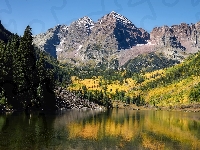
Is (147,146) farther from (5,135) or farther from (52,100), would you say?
(52,100)

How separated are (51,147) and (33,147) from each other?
3840 mm

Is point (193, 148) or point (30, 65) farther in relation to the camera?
point (30, 65)

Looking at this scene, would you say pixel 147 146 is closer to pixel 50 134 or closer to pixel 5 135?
pixel 50 134

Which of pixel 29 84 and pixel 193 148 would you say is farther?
pixel 29 84

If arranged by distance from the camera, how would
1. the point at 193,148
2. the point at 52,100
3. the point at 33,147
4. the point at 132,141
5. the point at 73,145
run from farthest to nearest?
the point at 52,100 → the point at 132,141 → the point at 193,148 → the point at 73,145 → the point at 33,147

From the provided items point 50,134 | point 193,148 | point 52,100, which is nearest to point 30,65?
point 52,100

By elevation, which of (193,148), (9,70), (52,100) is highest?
(9,70)

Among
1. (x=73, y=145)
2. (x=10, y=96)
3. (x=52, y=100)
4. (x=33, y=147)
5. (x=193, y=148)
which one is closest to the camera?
(x=33, y=147)

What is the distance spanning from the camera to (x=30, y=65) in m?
152

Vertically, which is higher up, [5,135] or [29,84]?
[29,84]

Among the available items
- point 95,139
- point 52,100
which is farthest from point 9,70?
point 95,139

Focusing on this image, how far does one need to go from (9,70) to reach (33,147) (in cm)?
9135

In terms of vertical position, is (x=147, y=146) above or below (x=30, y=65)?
below

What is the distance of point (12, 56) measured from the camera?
491 feet
